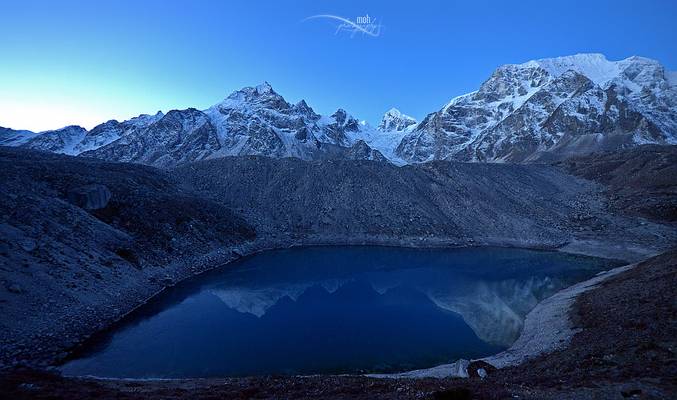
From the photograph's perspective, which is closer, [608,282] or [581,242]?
[608,282]

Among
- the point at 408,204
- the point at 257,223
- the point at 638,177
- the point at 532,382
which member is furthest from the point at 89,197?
the point at 638,177

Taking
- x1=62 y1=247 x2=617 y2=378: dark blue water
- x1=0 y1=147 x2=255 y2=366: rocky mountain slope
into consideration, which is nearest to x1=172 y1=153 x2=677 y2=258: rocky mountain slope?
x1=62 y1=247 x2=617 y2=378: dark blue water

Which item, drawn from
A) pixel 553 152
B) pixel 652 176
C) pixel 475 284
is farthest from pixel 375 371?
pixel 553 152

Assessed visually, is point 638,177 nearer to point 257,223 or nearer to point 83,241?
point 257,223

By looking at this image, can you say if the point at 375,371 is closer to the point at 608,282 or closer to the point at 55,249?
the point at 608,282

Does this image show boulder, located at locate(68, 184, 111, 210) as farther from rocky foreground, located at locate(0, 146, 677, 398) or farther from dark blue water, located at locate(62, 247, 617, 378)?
dark blue water, located at locate(62, 247, 617, 378)

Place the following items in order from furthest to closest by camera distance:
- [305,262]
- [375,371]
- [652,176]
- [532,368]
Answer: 1. [652,176]
2. [305,262]
3. [375,371]
4. [532,368]
